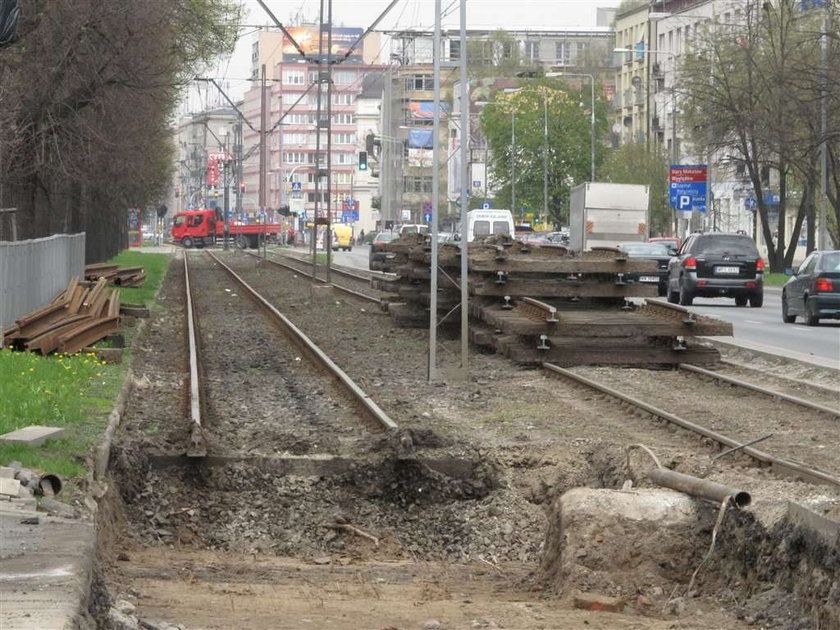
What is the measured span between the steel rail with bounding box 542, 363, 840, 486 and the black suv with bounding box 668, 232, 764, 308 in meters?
21.9

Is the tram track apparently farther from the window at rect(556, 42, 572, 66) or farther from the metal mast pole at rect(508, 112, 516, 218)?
the window at rect(556, 42, 572, 66)

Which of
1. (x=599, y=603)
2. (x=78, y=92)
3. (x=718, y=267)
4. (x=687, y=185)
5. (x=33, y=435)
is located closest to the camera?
(x=599, y=603)

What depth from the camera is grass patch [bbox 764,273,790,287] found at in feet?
193

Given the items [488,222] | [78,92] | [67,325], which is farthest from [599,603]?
[488,222]

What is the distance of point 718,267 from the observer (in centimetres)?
4328

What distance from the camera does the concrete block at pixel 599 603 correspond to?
28.4 ft

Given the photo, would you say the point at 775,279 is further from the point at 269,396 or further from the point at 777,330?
the point at 269,396

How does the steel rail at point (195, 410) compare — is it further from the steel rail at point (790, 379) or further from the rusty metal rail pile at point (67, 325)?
the steel rail at point (790, 379)

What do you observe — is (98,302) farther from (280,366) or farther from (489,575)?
(489,575)

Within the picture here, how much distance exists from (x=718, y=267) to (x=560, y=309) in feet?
55.9

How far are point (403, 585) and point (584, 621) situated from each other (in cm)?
169

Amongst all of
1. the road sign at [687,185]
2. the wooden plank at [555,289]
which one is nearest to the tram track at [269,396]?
the wooden plank at [555,289]

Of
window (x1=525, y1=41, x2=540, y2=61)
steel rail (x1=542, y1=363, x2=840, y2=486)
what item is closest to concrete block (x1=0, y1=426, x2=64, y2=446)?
steel rail (x1=542, y1=363, x2=840, y2=486)

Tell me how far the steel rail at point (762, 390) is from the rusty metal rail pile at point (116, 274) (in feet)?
75.9
